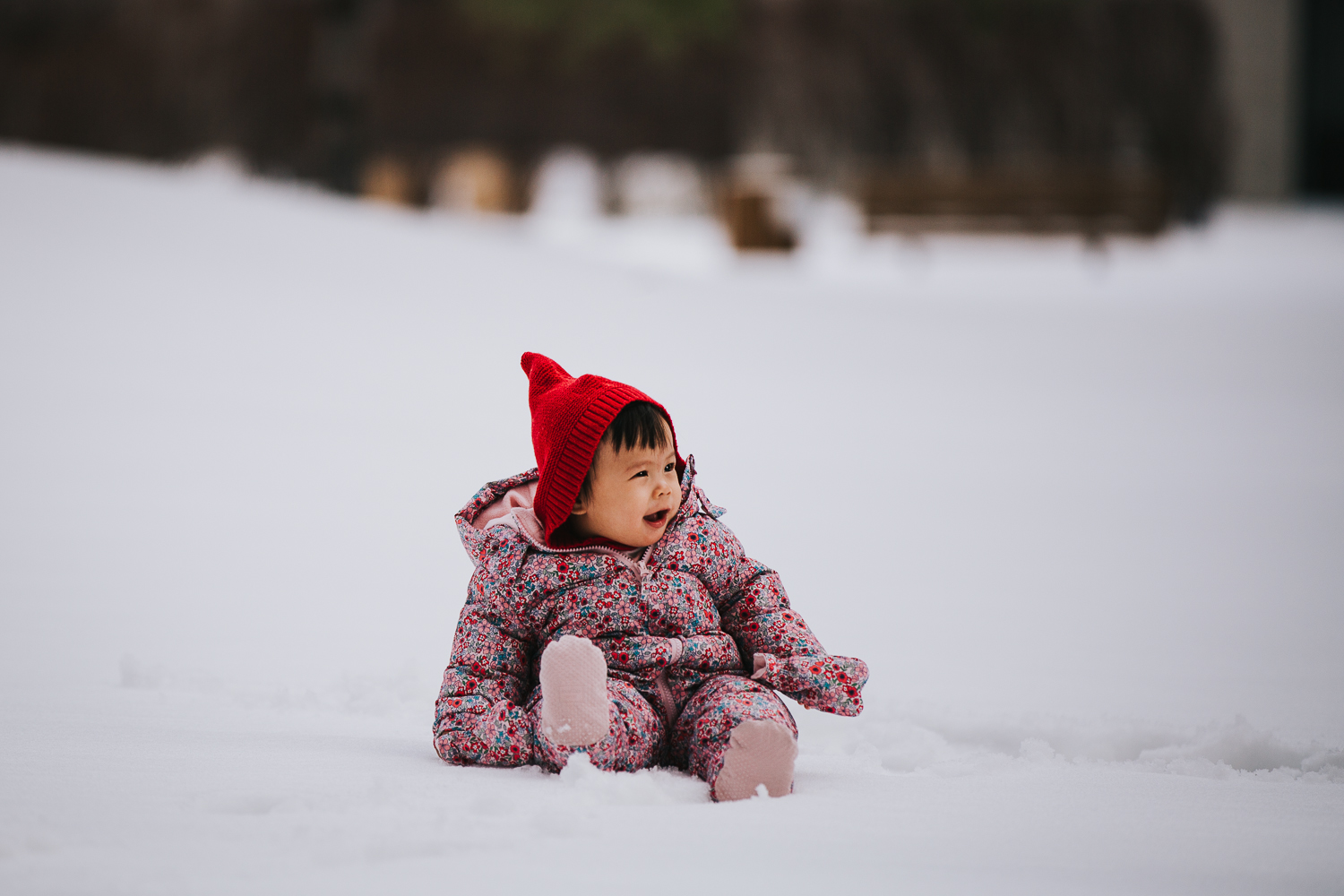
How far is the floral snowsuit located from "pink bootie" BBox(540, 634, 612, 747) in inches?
2.4

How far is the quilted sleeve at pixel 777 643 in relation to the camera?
2088 mm

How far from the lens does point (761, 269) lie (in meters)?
13.2

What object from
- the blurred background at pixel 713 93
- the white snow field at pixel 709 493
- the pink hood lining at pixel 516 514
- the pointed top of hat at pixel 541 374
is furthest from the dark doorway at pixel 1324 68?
the pink hood lining at pixel 516 514

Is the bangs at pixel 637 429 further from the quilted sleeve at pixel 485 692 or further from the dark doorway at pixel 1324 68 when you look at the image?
the dark doorway at pixel 1324 68

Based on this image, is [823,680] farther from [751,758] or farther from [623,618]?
[623,618]

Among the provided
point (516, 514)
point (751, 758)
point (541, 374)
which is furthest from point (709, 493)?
point (751, 758)

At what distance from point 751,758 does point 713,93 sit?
21.1 metres

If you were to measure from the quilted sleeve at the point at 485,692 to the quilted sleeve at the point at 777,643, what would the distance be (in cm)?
34

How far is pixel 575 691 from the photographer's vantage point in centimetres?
196

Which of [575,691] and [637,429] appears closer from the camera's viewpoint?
[575,691]

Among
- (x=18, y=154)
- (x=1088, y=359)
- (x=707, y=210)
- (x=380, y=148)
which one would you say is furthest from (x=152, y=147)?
(x=1088, y=359)

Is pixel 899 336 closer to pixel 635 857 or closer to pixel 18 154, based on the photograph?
pixel 18 154

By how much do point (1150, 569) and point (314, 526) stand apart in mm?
2552

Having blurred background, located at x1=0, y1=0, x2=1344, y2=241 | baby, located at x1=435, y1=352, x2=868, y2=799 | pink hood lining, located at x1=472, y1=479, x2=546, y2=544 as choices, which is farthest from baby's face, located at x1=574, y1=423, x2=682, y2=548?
blurred background, located at x1=0, y1=0, x2=1344, y2=241
